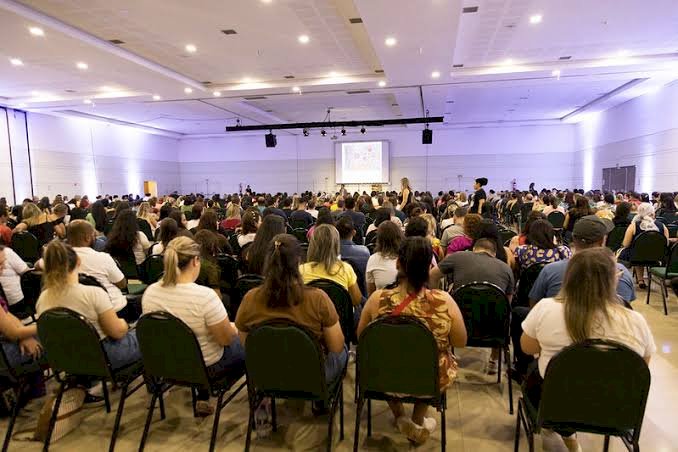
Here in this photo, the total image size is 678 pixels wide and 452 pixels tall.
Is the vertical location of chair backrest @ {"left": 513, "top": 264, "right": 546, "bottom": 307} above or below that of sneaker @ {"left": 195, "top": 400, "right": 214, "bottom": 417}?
above

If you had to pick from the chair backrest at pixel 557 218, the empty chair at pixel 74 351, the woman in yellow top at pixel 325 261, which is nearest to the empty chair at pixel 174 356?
the empty chair at pixel 74 351

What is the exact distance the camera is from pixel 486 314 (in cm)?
301

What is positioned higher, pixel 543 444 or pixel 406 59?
pixel 406 59

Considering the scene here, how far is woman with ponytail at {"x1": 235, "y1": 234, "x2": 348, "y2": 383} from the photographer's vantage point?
7.55ft

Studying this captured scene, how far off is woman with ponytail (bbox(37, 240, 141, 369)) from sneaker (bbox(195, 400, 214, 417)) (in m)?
0.65

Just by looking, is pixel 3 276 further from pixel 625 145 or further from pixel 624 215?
pixel 625 145

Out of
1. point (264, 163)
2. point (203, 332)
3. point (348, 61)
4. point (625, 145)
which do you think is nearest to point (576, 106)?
point (625, 145)

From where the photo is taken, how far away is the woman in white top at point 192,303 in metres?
2.45

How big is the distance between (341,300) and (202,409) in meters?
1.27

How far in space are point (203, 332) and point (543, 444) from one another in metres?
2.23

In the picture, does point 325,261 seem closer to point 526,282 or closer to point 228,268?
point 228,268

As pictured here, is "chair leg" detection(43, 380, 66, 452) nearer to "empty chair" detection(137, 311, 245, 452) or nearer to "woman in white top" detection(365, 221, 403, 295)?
"empty chair" detection(137, 311, 245, 452)

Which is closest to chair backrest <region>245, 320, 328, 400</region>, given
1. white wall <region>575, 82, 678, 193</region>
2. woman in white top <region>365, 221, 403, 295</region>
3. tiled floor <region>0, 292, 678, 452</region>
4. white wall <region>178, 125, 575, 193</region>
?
tiled floor <region>0, 292, 678, 452</region>

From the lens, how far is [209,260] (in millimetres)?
3777
